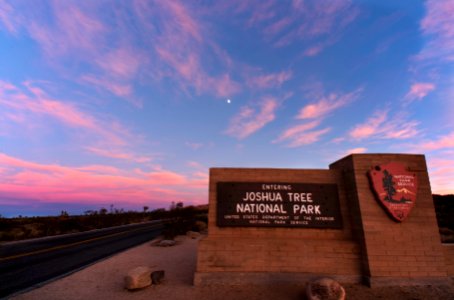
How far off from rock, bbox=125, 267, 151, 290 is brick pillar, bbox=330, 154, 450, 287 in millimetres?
7259

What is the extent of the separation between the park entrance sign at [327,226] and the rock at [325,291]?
135cm

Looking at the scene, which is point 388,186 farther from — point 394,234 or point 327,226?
point 327,226

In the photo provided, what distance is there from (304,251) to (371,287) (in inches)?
88.3

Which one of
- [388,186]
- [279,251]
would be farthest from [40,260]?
[388,186]

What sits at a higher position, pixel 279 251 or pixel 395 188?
pixel 395 188

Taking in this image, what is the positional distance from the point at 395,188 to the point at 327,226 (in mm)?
2809

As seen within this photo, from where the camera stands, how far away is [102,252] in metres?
14.4

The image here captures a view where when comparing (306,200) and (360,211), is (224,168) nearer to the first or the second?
(306,200)

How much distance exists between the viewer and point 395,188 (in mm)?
9273

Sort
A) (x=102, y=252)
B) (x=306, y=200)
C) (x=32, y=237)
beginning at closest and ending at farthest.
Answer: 1. (x=306, y=200)
2. (x=102, y=252)
3. (x=32, y=237)

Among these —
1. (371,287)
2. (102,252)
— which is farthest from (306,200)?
(102,252)

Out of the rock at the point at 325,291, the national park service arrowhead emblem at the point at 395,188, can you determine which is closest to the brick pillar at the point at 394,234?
the national park service arrowhead emblem at the point at 395,188

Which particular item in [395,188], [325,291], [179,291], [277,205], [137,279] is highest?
[395,188]

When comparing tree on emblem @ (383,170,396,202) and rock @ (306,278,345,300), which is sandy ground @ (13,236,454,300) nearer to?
rock @ (306,278,345,300)
